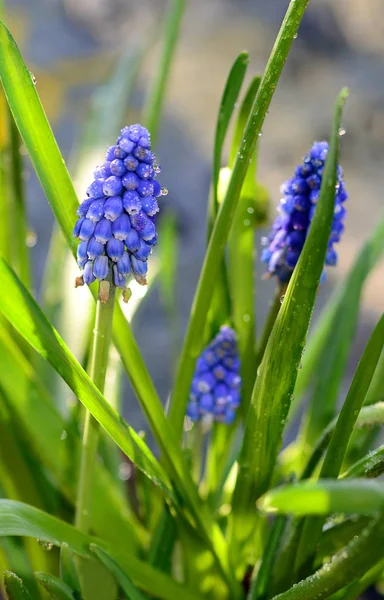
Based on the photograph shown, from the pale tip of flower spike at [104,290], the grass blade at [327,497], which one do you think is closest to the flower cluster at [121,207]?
the pale tip of flower spike at [104,290]

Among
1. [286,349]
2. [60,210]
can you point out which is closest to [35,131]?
[60,210]

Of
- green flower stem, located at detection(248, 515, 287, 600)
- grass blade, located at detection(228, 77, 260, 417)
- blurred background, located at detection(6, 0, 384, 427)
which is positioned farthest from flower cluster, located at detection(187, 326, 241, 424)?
blurred background, located at detection(6, 0, 384, 427)

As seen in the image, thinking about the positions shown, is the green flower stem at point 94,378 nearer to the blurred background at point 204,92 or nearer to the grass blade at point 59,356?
the grass blade at point 59,356

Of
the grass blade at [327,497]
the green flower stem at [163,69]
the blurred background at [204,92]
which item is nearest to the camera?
the grass blade at [327,497]

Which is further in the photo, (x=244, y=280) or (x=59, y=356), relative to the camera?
(x=244, y=280)

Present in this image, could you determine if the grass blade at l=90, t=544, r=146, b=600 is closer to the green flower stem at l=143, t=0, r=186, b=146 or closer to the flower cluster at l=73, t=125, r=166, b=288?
the flower cluster at l=73, t=125, r=166, b=288

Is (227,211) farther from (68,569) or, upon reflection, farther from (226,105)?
(68,569)
